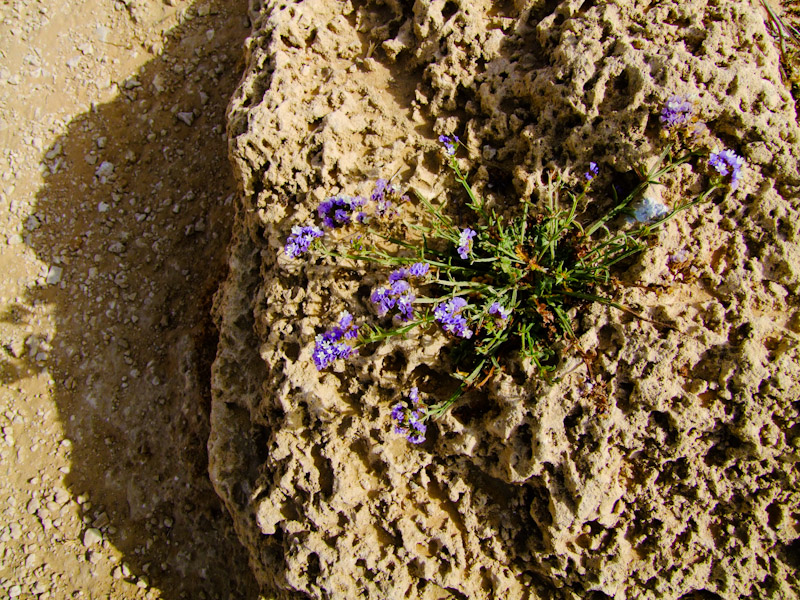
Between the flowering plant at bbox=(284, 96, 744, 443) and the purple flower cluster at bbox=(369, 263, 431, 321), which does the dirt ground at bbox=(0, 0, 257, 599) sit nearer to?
the flowering plant at bbox=(284, 96, 744, 443)

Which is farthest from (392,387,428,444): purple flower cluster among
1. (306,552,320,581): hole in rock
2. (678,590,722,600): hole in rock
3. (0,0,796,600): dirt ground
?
(0,0,796,600): dirt ground

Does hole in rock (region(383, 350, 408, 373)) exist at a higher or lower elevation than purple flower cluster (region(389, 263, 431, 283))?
lower

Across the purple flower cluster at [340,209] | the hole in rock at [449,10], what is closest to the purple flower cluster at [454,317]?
the purple flower cluster at [340,209]

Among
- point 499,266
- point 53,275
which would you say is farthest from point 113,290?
Answer: point 499,266

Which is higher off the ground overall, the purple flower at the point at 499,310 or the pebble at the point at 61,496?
the purple flower at the point at 499,310

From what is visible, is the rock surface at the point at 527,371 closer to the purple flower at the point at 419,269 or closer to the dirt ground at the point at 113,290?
the purple flower at the point at 419,269

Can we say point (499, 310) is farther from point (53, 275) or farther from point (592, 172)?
point (53, 275)
